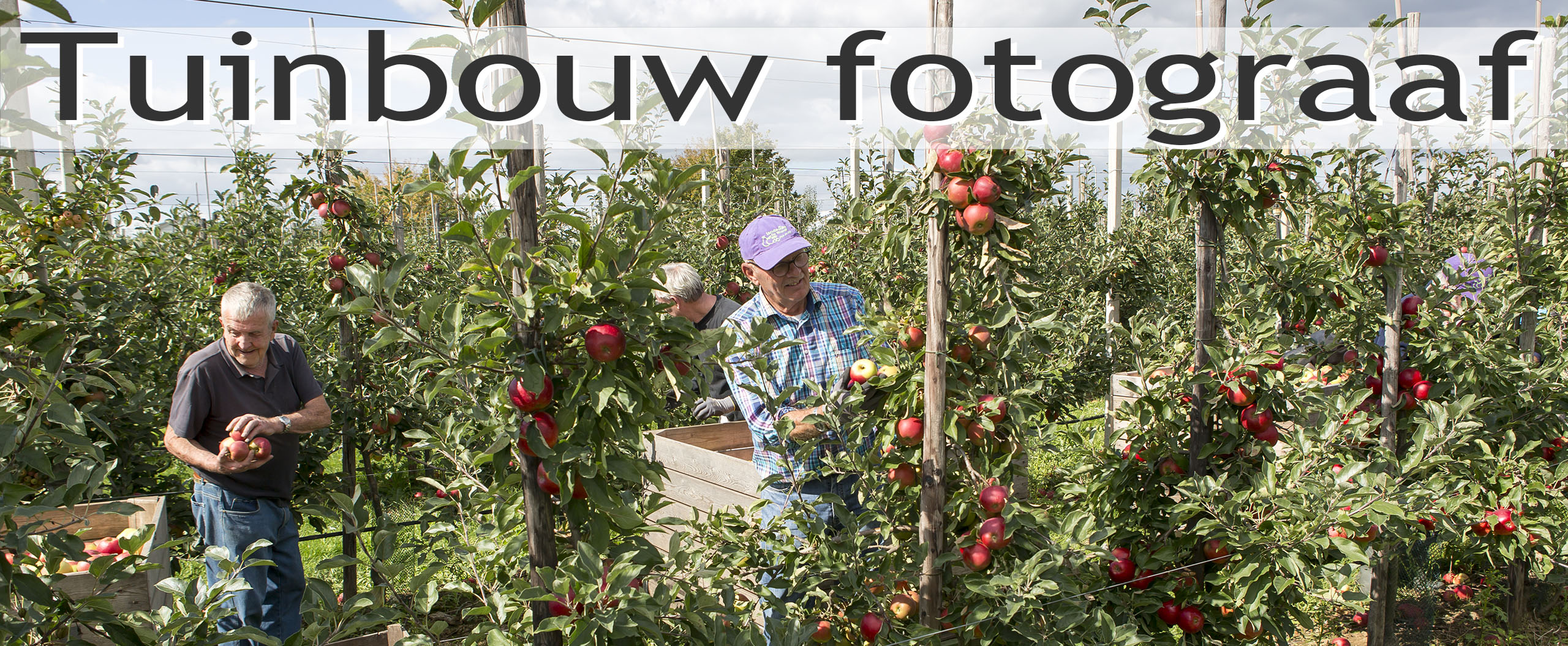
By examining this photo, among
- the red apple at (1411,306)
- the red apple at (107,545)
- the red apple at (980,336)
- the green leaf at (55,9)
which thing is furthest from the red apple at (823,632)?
the red apple at (1411,306)

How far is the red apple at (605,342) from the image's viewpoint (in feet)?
4.31

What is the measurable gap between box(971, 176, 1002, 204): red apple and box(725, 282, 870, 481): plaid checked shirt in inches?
25.7

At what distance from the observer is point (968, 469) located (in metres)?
2.04

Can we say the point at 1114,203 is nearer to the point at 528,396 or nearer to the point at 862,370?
the point at 862,370

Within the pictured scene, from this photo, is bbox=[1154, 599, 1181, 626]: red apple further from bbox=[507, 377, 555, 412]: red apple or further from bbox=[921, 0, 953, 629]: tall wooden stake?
bbox=[507, 377, 555, 412]: red apple

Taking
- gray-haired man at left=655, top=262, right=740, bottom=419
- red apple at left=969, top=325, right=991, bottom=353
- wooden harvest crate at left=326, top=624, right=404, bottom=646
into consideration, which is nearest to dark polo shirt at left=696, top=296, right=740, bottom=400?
gray-haired man at left=655, top=262, right=740, bottom=419

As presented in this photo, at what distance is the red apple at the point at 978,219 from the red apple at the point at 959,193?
13 millimetres

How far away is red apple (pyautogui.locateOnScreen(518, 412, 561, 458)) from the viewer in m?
1.34

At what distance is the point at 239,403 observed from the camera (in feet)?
9.98

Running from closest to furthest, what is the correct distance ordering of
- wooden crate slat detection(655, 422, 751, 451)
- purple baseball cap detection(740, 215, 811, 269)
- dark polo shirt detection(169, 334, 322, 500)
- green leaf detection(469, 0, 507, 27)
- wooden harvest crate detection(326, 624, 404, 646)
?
green leaf detection(469, 0, 507, 27) < wooden harvest crate detection(326, 624, 404, 646) < purple baseball cap detection(740, 215, 811, 269) < dark polo shirt detection(169, 334, 322, 500) < wooden crate slat detection(655, 422, 751, 451)

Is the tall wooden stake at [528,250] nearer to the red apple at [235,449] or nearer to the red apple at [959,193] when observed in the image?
the red apple at [959,193]

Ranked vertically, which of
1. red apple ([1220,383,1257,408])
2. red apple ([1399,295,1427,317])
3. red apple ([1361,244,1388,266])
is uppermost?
red apple ([1361,244,1388,266])

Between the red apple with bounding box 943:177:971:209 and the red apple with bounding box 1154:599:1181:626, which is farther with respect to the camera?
the red apple with bounding box 1154:599:1181:626

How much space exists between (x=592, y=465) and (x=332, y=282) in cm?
302
